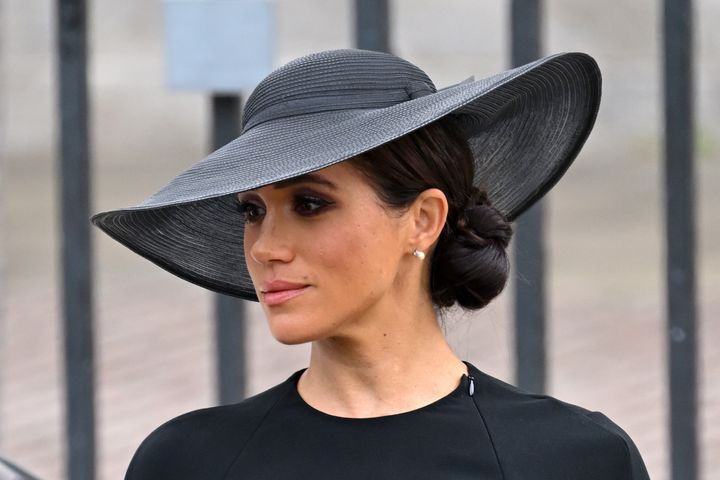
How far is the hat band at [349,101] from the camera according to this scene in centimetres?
155

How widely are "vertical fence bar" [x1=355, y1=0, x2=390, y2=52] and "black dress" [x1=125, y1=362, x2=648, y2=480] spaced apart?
2.47 feet

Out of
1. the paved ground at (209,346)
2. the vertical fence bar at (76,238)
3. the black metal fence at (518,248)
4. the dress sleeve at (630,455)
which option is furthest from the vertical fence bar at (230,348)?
the paved ground at (209,346)

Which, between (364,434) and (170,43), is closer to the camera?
(364,434)

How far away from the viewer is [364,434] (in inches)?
60.4

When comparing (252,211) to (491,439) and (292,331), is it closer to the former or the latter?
(292,331)

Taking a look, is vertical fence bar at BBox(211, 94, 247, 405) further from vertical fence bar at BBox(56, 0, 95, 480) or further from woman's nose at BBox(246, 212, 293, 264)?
woman's nose at BBox(246, 212, 293, 264)

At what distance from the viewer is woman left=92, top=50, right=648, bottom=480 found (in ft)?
4.94

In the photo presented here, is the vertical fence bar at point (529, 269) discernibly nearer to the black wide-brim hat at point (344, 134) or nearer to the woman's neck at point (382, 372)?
the black wide-brim hat at point (344, 134)

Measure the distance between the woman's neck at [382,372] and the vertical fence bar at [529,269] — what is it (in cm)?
57

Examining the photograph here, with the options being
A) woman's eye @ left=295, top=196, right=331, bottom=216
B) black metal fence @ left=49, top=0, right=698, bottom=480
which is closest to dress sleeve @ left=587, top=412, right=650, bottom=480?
woman's eye @ left=295, top=196, right=331, bottom=216

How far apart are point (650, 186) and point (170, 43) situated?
21.2 feet

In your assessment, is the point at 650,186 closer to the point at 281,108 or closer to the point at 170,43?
the point at 170,43

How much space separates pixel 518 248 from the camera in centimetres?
224

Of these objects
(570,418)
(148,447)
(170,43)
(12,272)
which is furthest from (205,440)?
(12,272)
